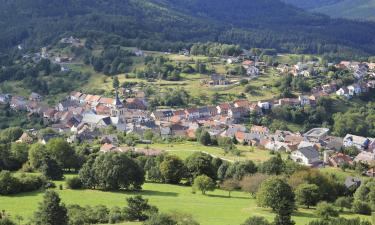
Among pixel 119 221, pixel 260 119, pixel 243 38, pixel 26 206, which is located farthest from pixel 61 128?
pixel 243 38

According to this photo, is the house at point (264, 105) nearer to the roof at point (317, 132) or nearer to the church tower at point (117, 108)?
the roof at point (317, 132)

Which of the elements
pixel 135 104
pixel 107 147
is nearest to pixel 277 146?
pixel 107 147

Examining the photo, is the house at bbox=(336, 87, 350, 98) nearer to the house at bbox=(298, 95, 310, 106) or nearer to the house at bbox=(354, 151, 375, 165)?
the house at bbox=(298, 95, 310, 106)

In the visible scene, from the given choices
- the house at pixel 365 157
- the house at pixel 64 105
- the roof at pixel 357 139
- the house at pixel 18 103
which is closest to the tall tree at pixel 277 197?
the house at pixel 365 157

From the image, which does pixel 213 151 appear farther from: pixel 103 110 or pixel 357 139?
pixel 103 110

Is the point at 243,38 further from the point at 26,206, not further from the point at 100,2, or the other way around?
the point at 26,206
